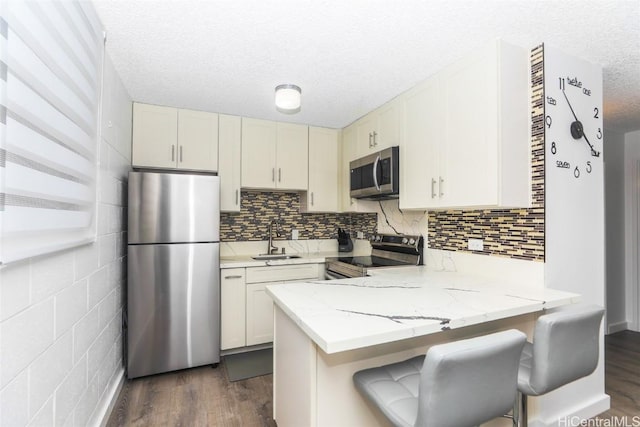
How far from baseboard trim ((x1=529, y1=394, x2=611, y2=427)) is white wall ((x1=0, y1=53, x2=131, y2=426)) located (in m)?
2.37

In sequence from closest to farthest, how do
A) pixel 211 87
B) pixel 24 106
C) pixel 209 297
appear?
1. pixel 24 106
2. pixel 211 87
3. pixel 209 297

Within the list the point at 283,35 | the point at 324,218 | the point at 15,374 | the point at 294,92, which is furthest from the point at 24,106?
the point at 324,218

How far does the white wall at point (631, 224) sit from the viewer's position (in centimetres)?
350

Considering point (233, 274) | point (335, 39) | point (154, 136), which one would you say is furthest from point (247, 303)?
point (335, 39)

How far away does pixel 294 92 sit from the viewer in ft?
7.43

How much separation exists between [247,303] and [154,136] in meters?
1.75

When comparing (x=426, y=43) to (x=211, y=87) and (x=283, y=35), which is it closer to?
(x=283, y=35)

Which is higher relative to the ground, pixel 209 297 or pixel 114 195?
pixel 114 195

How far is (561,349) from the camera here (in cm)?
122

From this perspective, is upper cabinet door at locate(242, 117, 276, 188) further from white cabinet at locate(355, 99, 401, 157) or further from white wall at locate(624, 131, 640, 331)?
white wall at locate(624, 131, 640, 331)

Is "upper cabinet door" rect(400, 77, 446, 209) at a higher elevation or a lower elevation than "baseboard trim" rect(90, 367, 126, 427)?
higher

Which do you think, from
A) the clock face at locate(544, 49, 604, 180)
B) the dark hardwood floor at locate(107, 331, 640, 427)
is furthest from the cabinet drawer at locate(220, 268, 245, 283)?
the clock face at locate(544, 49, 604, 180)

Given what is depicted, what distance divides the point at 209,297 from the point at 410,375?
1882mm

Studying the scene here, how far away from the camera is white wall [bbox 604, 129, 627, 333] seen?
136 inches
